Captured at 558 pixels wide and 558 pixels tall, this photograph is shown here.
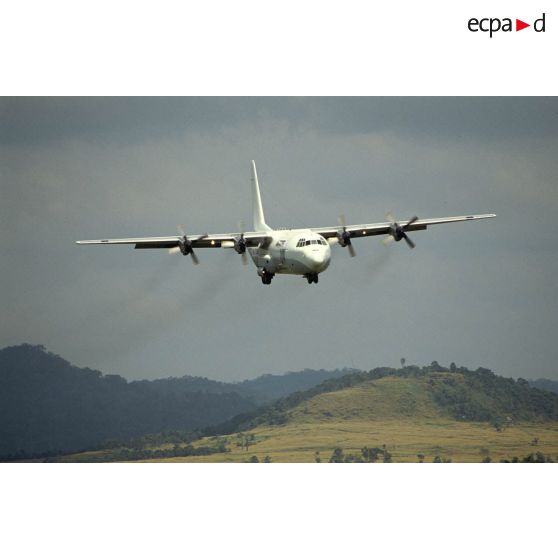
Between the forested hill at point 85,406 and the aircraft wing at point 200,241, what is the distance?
58615 mm

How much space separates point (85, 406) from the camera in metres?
117

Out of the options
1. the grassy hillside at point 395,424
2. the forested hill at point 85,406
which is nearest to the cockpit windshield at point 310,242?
the grassy hillside at point 395,424

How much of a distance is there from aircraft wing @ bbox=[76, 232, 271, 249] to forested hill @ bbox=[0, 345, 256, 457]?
192ft

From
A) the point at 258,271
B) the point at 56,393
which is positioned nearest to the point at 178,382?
the point at 56,393

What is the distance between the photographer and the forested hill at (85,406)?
111 metres

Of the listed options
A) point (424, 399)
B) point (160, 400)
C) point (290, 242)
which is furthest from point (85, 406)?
point (290, 242)

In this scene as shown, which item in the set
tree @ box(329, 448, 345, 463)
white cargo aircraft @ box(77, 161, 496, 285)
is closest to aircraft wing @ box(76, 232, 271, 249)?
white cargo aircraft @ box(77, 161, 496, 285)

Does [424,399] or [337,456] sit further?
[424,399]

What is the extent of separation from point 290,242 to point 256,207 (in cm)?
1560

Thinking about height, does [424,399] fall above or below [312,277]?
below

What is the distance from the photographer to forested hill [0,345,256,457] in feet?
365

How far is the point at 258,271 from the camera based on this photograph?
51.9 metres

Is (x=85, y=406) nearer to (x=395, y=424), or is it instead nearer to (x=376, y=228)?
(x=395, y=424)

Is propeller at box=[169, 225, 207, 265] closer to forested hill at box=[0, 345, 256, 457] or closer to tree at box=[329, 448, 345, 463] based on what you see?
tree at box=[329, 448, 345, 463]
